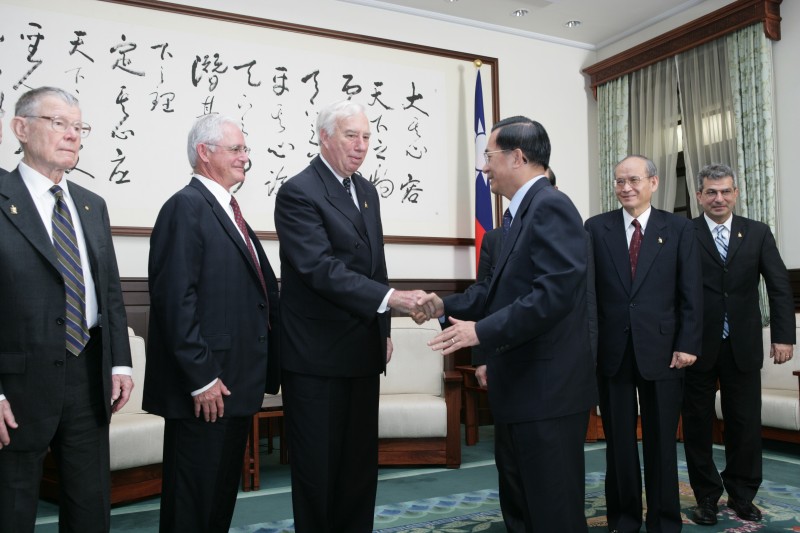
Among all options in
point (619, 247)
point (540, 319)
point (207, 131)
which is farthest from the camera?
point (619, 247)

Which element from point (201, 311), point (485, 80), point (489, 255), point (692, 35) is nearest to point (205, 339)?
point (201, 311)

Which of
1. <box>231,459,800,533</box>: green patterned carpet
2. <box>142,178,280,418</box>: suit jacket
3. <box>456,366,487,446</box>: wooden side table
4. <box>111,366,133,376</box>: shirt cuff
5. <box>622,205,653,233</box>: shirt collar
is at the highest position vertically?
<box>622,205,653,233</box>: shirt collar

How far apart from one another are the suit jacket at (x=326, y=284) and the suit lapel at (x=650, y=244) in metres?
1.09

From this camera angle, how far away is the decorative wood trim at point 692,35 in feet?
15.9

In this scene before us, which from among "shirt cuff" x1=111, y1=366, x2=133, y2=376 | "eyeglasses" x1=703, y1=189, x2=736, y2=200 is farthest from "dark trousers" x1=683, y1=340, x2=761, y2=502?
"shirt cuff" x1=111, y1=366, x2=133, y2=376

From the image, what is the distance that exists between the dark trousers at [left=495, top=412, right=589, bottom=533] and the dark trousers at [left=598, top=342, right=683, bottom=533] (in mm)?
941

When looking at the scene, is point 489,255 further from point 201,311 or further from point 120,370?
point 120,370

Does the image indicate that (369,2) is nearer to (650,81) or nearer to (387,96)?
(387,96)

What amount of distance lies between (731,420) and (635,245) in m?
1.00

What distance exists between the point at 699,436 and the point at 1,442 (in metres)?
2.67

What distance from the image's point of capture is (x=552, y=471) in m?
1.88

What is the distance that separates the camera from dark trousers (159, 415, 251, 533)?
6.86ft

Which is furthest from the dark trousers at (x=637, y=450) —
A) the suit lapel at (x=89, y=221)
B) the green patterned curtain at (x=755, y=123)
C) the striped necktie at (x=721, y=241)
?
the green patterned curtain at (x=755, y=123)

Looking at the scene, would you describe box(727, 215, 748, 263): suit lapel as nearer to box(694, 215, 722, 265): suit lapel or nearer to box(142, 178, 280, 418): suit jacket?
box(694, 215, 722, 265): suit lapel
